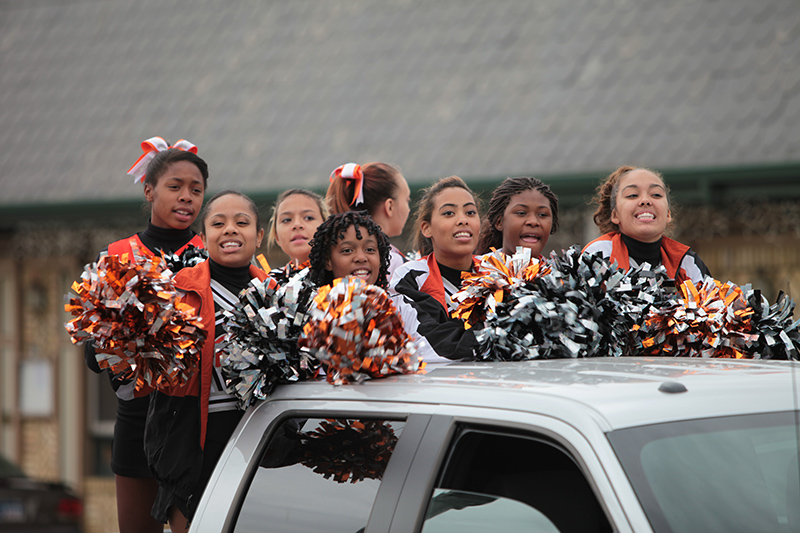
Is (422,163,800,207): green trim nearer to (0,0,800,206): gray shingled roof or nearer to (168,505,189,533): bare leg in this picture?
(0,0,800,206): gray shingled roof

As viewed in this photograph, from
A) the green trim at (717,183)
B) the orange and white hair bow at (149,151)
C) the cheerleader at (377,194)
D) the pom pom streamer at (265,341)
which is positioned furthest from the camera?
the green trim at (717,183)

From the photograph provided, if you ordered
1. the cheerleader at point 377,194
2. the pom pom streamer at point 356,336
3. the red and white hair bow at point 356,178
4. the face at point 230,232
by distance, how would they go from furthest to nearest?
the cheerleader at point 377,194
the red and white hair bow at point 356,178
the face at point 230,232
the pom pom streamer at point 356,336

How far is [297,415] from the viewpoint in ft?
8.71

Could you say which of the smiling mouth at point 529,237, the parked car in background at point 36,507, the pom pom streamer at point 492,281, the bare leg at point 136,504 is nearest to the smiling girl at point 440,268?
the pom pom streamer at point 492,281

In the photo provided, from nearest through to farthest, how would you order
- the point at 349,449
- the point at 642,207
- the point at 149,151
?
1. the point at 349,449
2. the point at 642,207
3. the point at 149,151

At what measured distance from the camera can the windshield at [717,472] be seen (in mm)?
1984

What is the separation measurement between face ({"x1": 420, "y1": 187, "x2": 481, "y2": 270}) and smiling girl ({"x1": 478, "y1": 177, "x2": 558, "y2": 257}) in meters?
0.16

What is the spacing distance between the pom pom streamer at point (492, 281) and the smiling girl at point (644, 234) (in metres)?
0.70

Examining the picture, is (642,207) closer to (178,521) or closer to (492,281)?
(492,281)

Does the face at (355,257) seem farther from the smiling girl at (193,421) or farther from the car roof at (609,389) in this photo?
the car roof at (609,389)

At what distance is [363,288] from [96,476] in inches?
359

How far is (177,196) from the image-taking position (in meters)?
3.91

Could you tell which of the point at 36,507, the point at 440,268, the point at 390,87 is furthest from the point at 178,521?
the point at 390,87

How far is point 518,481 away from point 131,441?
178 cm
